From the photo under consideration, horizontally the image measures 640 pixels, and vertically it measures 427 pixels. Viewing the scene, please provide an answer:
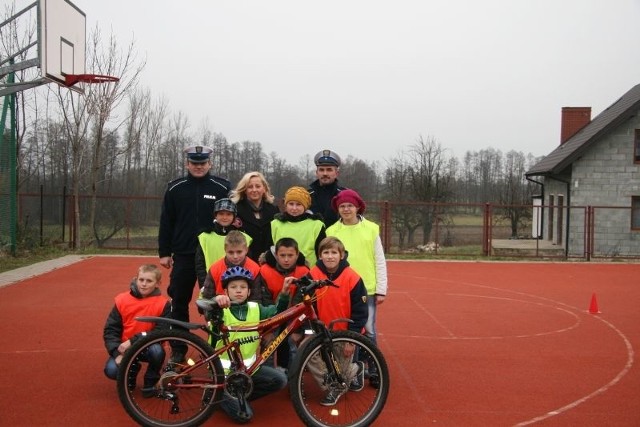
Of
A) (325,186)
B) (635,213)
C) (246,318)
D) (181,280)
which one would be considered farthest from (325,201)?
(635,213)

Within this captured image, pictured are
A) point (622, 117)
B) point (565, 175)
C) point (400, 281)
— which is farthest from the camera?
point (565, 175)

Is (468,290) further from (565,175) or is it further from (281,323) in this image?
(565,175)

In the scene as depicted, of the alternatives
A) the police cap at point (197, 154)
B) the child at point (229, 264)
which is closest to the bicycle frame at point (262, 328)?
the child at point (229, 264)

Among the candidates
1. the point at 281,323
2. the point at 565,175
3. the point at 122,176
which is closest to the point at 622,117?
the point at 565,175

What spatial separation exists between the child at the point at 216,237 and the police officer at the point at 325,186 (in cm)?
89

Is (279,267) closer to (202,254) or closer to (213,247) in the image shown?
(213,247)

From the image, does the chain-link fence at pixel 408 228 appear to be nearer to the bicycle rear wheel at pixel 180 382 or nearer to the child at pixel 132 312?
the child at pixel 132 312

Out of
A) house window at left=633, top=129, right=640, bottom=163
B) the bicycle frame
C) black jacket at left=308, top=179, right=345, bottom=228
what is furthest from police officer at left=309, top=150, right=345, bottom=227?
house window at left=633, top=129, right=640, bottom=163

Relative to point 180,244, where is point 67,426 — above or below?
below

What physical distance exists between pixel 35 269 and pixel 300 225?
975 cm

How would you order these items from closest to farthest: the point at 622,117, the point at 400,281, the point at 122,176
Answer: the point at 400,281 < the point at 622,117 < the point at 122,176

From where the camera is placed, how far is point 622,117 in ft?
66.7

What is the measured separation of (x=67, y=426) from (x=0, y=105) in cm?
1253

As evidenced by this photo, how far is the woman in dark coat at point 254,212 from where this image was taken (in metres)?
5.25
